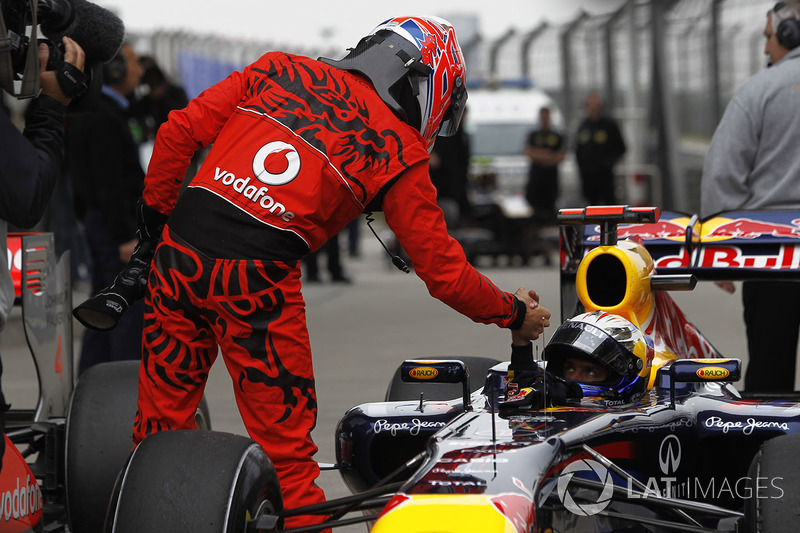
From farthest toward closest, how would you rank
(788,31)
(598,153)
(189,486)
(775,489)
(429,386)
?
(598,153)
(788,31)
(429,386)
(775,489)
(189,486)

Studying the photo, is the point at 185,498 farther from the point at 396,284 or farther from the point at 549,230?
the point at 549,230

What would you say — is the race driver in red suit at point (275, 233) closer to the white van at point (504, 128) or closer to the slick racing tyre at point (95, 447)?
the slick racing tyre at point (95, 447)

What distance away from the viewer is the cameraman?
3.02m

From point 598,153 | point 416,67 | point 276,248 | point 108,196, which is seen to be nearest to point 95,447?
point 276,248

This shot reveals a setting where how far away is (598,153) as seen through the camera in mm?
16000

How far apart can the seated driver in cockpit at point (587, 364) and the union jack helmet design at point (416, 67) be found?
74cm

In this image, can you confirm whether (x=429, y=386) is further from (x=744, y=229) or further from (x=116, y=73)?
(x=116, y=73)

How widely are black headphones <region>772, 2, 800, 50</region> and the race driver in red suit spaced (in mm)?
2687

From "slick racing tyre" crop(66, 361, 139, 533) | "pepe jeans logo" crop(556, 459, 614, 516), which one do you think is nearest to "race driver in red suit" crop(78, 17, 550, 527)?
"pepe jeans logo" crop(556, 459, 614, 516)

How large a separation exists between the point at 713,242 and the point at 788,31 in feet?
4.35

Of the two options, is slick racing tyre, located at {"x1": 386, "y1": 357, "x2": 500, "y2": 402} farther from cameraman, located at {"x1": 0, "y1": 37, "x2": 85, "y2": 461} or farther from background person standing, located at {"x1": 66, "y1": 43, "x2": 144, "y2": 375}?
cameraman, located at {"x1": 0, "y1": 37, "x2": 85, "y2": 461}

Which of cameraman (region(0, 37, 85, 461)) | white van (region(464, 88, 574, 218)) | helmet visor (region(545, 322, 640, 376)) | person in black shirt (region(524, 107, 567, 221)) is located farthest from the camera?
white van (region(464, 88, 574, 218))

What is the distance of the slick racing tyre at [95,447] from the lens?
438 centimetres

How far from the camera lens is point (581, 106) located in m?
24.6
